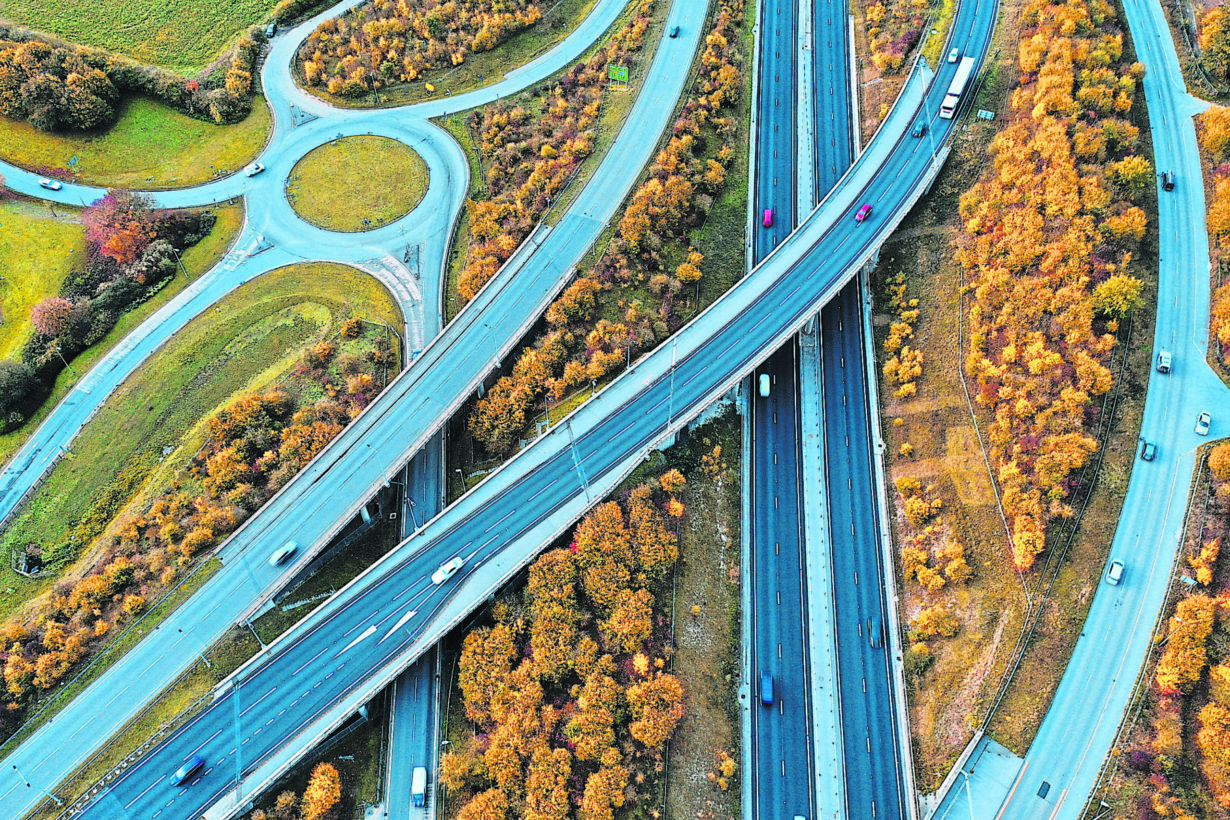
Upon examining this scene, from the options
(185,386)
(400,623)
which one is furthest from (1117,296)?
(185,386)

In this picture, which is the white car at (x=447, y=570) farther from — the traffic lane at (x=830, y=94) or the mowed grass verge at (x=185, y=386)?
the traffic lane at (x=830, y=94)

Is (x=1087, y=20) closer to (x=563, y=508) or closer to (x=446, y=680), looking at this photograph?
(x=563, y=508)

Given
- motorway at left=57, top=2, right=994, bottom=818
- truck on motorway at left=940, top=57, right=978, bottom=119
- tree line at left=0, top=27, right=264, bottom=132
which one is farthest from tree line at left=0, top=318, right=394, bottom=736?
truck on motorway at left=940, top=57, right=978, bottom=119

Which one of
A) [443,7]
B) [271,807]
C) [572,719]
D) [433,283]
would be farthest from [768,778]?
[443,7]

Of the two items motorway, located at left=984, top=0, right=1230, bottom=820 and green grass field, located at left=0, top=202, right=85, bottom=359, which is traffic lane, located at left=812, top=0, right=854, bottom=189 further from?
green grass field, located at left=0, top=202, right=85, bottom=359

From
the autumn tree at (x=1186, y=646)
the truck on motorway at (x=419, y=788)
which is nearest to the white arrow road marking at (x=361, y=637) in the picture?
the truck on motorway at (x=419, y=788)
